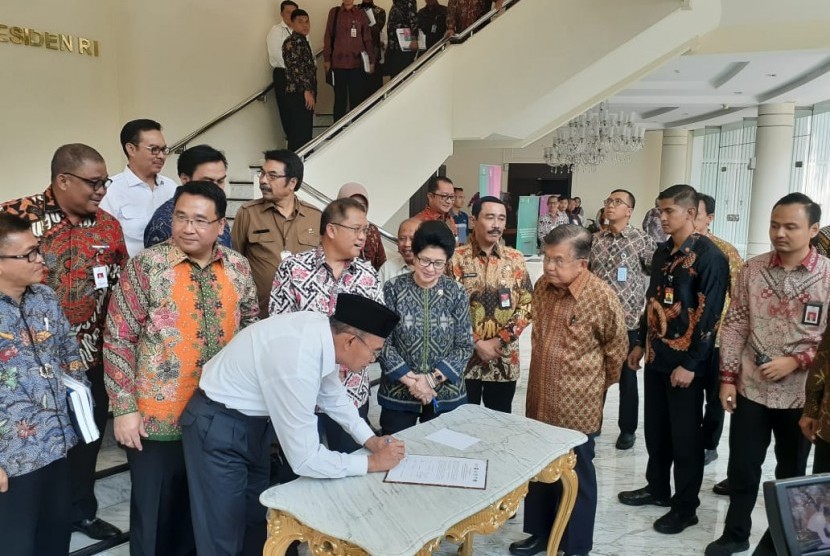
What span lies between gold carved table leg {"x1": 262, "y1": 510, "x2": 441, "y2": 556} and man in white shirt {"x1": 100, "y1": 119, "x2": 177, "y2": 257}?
6.27 ft

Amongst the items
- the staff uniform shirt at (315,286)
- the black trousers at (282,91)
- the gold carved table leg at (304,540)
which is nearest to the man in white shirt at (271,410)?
the gold carved table leg at (304,540)

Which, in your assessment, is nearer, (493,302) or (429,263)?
(429,263)

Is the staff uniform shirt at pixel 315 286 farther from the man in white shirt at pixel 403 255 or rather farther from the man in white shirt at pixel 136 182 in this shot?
the man in white shirt at pixel 136 182

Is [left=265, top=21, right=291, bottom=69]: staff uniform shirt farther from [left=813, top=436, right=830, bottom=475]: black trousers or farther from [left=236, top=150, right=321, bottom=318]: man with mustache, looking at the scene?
[left=813, top=436, right=830, bottom=475]: black trousers

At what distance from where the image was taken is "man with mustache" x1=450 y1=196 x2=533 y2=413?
9.87 ft

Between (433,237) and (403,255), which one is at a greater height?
(433,237)

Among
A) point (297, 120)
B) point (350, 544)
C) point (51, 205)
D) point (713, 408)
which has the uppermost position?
point (297, 120)

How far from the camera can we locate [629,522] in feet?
9.87

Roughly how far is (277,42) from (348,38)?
78 cm

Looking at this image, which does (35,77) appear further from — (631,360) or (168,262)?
(631,360)

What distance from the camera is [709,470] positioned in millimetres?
3650

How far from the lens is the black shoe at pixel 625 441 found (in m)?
3.96

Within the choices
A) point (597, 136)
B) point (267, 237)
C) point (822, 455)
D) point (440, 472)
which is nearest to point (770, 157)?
point (597, 136)

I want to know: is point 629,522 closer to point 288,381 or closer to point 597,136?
point 288,381
